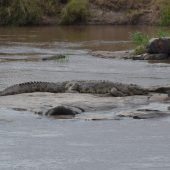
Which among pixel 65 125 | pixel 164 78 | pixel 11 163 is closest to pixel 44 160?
pixel 11 163

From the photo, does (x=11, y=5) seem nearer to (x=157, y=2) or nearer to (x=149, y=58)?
(x=157, y=2)

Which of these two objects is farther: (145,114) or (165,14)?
(165,14)

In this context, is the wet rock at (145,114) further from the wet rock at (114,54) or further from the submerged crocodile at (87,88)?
the wet rock at (114,54)

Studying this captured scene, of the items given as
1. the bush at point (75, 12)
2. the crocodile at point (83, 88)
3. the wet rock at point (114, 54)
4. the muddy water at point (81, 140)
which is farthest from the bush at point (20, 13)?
the crocodile at point (83, 88)

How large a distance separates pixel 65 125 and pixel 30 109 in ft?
5.77

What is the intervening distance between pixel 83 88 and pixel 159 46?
43.1 feet

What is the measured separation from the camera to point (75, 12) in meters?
62.0

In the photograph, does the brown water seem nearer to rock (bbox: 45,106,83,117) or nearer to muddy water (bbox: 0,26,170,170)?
muddy water (bbox: 0,26,170,170)

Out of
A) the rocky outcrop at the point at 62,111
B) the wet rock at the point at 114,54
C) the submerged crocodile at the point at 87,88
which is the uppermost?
the rocky outcrop at the point at 62,111

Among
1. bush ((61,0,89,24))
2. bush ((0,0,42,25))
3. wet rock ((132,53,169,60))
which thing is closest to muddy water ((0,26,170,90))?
wet rock ((132,53,169,60))

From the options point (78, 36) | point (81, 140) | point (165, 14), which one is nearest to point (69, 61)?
point (81, 140)

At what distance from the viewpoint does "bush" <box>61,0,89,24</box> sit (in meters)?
61.7

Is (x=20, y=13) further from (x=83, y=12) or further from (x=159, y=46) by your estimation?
(x=159, y=46)

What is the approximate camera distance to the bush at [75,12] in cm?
6169
